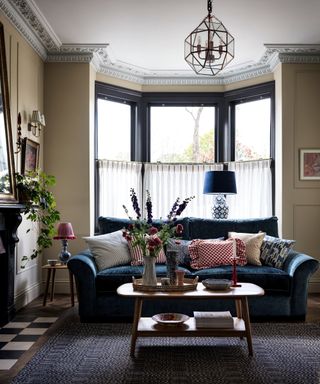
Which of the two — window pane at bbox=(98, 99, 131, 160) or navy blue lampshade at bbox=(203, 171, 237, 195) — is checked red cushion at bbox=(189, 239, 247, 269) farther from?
window pane at bbox=(98, 99, 131, 160)

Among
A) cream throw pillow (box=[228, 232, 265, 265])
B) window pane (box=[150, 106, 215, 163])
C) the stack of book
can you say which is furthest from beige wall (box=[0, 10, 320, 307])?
the stack of book

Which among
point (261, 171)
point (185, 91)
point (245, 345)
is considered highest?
point (185, 91)

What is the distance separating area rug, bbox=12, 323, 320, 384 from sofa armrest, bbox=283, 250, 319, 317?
0.26 m

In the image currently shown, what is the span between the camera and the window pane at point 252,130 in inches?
255

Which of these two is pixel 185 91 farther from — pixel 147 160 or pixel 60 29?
pixel 60 29

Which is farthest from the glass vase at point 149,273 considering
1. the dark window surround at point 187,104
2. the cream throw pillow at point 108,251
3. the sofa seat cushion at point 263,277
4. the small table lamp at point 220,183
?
the dark window surround at point 187,104

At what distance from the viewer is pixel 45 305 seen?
515cm

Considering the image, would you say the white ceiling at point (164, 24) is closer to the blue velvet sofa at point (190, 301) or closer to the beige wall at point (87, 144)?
the beige wall at point (87, 144)

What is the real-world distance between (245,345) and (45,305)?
2.29 metres

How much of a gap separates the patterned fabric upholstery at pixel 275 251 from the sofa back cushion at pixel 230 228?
0.88 ft

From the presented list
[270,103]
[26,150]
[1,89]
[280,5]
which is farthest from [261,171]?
[1,89]

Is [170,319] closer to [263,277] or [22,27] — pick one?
[263,277]

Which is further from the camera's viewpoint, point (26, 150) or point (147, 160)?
point (147, 160)

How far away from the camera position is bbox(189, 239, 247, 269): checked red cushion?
484 centimetres
